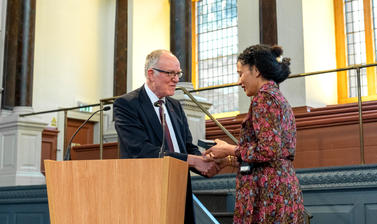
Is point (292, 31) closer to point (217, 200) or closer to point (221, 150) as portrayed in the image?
point (217, 200)

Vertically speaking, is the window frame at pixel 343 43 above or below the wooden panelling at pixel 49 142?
above

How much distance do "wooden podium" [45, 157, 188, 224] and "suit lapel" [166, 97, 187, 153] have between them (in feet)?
2.38

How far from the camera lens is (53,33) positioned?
1107cm

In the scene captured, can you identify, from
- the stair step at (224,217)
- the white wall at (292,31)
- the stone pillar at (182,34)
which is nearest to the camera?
the stair step at (224,217)

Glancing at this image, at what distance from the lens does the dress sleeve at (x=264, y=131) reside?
8.34 feet

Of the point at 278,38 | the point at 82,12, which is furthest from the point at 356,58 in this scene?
the point at 82,12

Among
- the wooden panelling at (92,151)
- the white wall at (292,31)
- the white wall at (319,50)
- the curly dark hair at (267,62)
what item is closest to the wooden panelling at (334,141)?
the white wall at (319,50)

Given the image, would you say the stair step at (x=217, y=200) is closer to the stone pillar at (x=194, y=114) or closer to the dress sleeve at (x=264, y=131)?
the stone pillar at (x=194, y=114)

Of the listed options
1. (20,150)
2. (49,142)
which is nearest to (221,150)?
(20,150)

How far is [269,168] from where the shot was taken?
8.54ft

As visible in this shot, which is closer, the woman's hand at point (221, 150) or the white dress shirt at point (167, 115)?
the woman's hand at point (221, 150)

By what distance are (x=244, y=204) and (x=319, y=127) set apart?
12.3 ft

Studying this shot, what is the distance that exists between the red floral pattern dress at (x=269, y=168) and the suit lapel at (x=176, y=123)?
2.09 feet

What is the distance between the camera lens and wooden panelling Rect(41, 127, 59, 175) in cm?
1042
